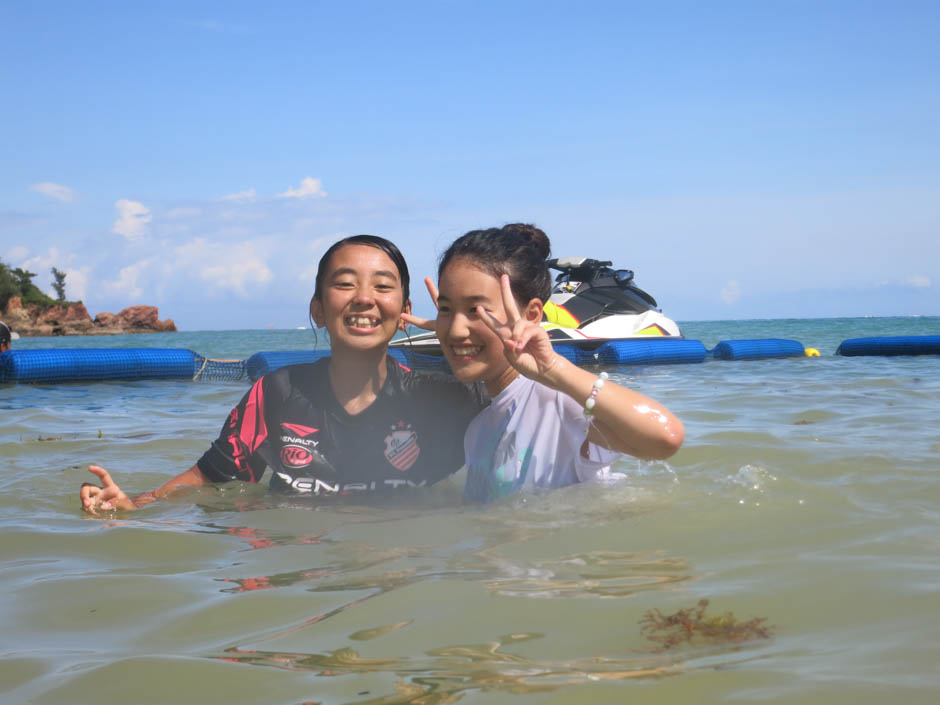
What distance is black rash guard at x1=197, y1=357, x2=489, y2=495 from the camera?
3.36 meters

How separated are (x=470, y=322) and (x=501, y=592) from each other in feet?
3.35

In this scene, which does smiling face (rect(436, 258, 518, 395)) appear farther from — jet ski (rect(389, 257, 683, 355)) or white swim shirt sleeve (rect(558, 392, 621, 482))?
jet ski (rect(389, 257, 683, 355))

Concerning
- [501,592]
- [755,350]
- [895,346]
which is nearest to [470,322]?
[501,592]

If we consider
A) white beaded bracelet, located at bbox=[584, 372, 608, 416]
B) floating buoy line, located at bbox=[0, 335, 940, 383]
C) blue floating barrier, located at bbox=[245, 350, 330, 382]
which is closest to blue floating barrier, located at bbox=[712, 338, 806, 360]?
floating buoy line, located at bbox=[0, 335, 940, 383]

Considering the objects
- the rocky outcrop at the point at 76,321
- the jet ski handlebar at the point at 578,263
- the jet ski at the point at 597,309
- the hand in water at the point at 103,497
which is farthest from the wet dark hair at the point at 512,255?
the rocky outcrop at the point at 76,321

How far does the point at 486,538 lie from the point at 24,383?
31.9ft

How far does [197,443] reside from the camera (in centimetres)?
574

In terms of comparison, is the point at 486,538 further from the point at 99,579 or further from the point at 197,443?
the point at 197,443

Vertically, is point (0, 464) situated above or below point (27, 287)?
below

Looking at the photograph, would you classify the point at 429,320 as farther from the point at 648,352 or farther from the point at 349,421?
the point at 648,352

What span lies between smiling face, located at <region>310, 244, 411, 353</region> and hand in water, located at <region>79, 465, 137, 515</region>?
0.99 metres

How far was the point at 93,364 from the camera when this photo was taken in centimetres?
1102

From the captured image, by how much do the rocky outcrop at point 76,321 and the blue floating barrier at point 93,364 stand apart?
59.2 m

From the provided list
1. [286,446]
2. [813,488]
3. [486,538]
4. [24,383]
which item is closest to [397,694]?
[486,538]
